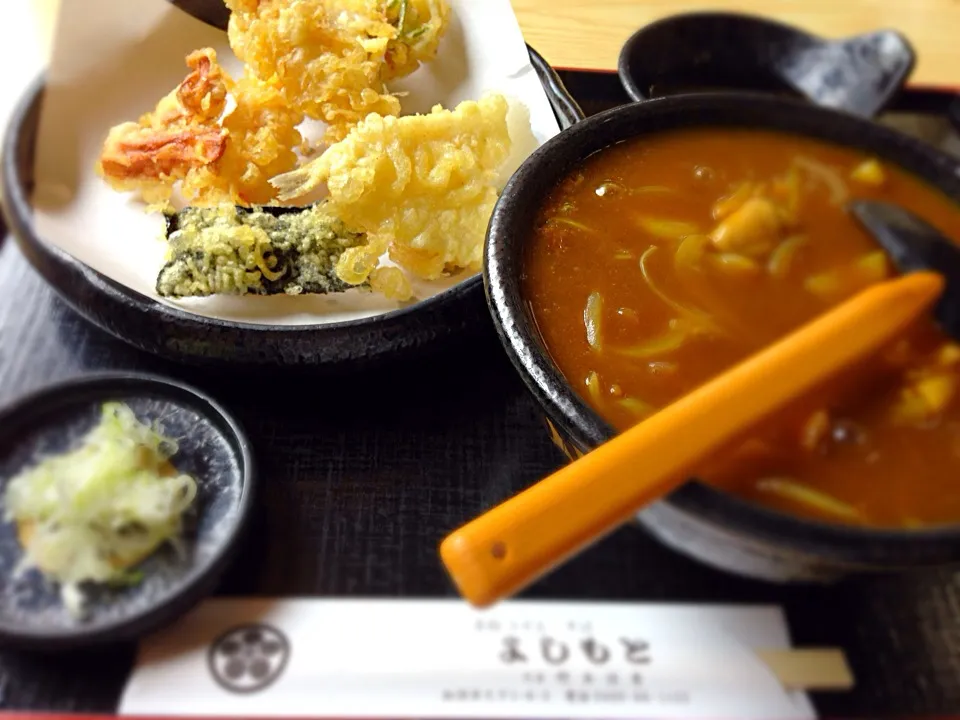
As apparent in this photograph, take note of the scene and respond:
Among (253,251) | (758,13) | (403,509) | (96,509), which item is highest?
(758,13)

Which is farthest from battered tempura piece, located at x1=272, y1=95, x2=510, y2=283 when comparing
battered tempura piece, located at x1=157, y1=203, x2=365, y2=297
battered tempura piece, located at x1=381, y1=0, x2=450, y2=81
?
battered tempura piece, located at x1=381, y1=0, x2=450, y2=81

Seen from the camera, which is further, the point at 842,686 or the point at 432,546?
the point at 432,546

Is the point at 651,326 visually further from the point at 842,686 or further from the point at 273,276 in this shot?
the point at 273,276

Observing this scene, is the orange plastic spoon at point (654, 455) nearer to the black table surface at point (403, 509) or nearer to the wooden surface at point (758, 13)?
the black table surface at point (403, 509)

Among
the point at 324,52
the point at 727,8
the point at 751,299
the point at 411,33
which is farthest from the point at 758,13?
the point at 751,299

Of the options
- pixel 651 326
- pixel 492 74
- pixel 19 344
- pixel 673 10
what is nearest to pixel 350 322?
pixel 651 326

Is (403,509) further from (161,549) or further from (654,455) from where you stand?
(654,455)
